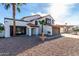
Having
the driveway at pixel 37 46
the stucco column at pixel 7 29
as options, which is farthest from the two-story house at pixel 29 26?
the driveway at pixel 37 46

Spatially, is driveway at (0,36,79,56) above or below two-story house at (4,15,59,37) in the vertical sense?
below

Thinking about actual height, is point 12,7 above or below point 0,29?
above

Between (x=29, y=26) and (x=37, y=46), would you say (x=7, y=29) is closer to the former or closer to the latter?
(x=29, y=26)

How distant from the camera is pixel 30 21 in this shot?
460 centimetres

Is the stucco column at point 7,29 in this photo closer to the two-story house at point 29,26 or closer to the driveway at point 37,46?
the two-story house at point 29,26

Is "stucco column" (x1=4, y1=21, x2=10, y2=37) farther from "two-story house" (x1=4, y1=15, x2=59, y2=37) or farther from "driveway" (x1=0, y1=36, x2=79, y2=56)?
"driveway" (x1=0, y1=36, x2=79, y2=56)

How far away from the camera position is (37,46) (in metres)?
4.48

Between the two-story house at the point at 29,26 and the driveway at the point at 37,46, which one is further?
the two-story house at the point at 29,26

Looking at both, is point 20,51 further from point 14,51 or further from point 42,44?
point 42,44

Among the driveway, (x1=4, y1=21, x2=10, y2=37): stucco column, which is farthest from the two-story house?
the driveway

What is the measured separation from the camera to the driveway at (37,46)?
4.32 metres

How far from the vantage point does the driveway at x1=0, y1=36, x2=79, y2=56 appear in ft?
14.2

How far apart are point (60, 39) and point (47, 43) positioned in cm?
34

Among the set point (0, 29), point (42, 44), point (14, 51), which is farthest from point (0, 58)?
point (42, 44)
